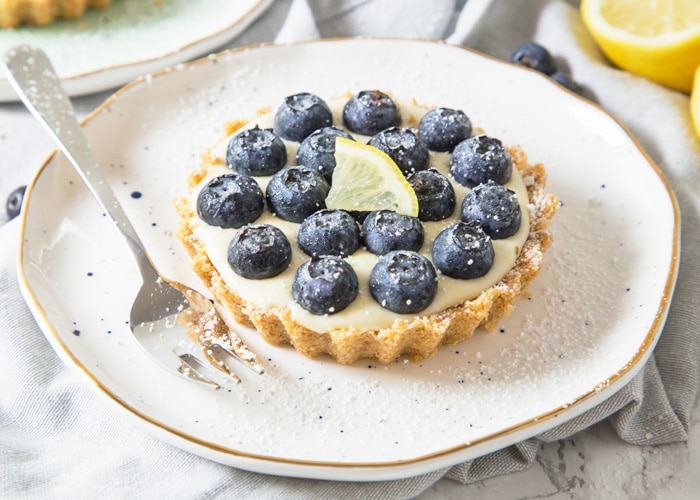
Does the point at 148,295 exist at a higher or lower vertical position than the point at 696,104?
higher

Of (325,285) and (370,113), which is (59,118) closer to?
(370,113)

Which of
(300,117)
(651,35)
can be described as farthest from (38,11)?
(651,35)

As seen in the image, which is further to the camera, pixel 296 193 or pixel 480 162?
pixel 480 162

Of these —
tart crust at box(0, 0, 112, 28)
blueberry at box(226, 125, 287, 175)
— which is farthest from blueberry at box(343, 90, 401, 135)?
tart crust at box(0, 0, 112, 28)

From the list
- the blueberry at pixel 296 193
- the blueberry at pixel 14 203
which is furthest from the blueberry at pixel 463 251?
the blueberry at pixel 14 203

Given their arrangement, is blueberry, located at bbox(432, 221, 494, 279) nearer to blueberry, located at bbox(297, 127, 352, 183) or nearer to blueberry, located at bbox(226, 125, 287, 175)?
blueberry, located at bbox(297, 127, 352, 183)

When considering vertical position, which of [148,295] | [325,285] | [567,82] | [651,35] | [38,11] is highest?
[38,11]
